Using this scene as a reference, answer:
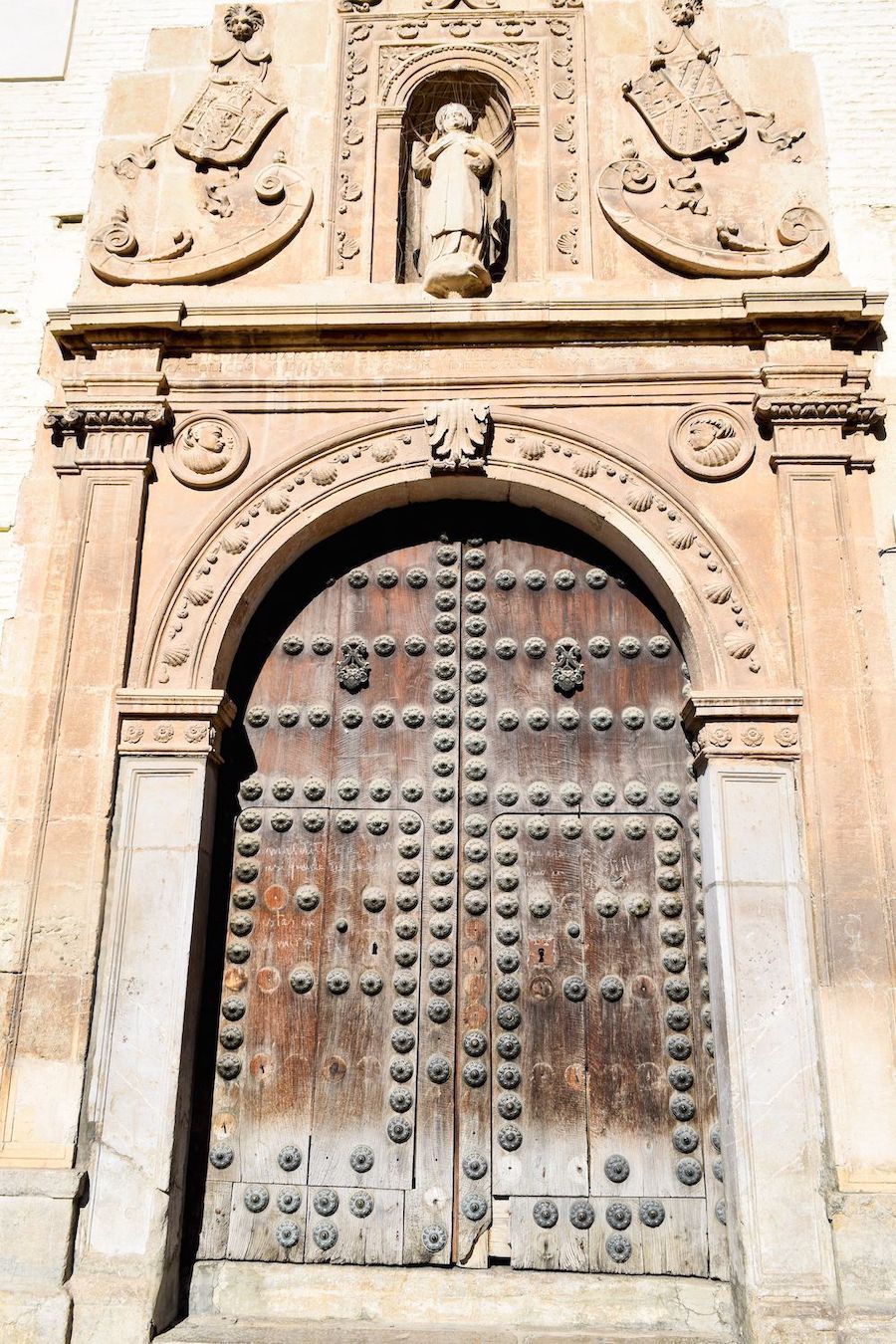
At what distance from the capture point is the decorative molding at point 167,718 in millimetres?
5059

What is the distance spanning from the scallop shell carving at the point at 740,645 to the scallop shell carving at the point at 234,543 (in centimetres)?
212

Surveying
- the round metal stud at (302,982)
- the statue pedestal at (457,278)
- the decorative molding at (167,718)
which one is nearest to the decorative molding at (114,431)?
the decorative molding at (167,718)

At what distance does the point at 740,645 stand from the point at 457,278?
2163 millimetres

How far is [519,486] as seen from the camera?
18.0 feet

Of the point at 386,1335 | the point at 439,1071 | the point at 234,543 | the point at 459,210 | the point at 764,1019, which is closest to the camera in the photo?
the point at 386,1335

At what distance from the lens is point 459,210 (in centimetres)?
579

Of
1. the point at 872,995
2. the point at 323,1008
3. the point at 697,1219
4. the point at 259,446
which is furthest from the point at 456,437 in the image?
the point at 697,1219

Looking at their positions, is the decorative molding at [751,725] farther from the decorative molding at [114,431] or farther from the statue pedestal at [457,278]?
the decorative molding at [114,431]

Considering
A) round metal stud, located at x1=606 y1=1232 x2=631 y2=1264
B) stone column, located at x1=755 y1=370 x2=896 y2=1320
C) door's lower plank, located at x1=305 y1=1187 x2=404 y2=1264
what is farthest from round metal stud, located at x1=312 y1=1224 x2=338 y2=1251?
stone column, located at x1=755 y1=370 x2=896 y2=1320

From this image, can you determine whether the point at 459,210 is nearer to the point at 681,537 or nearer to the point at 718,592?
the point at 681,537

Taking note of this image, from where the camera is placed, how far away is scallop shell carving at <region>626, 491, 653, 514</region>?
5324mm

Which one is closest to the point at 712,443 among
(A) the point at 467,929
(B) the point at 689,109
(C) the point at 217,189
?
(B) the point at 689,109

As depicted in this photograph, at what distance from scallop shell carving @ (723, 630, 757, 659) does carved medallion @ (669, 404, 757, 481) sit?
76cm

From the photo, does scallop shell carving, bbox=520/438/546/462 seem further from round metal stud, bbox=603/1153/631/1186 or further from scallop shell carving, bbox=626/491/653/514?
round metal stud, bbox=603/1153/631/1186
